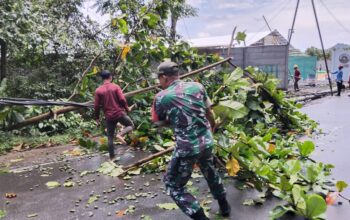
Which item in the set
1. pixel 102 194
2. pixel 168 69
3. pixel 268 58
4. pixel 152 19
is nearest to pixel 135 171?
pixel 102 194

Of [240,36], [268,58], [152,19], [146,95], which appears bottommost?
[146,95]

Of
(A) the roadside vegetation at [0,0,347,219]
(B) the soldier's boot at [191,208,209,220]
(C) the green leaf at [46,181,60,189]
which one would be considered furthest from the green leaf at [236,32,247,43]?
(B) the soldier's boot at [191,208,209,220]

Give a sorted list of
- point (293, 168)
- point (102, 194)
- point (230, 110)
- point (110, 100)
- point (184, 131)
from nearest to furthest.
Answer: point (184, 131)
point (293, 168)
point (230, 110)
point (102, 194)
point (110, 100)

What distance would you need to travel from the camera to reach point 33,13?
9234mm

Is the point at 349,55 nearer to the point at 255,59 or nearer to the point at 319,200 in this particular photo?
the point at 255,59

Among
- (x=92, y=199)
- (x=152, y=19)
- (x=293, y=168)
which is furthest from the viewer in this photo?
(x=152, y=19)

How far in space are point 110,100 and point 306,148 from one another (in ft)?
11.1

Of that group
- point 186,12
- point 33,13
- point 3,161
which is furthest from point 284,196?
point 186,12

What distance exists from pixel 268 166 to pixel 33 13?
23.8 ft

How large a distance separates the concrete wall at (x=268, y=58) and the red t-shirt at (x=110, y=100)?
15.1 m

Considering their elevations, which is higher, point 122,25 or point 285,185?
point 122,25

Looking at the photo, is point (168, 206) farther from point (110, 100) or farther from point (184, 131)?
point (110, 100)

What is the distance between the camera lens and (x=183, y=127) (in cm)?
369

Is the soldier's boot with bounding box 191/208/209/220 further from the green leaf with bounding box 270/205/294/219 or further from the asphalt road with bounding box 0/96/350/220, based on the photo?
the green leaf with bounding box 270/205/294/219
